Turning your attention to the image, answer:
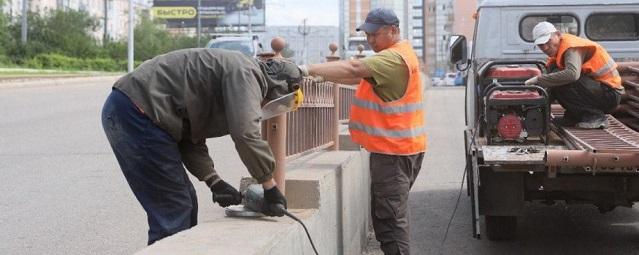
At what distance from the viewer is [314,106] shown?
643 cm

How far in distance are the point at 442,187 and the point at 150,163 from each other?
6.76 meters

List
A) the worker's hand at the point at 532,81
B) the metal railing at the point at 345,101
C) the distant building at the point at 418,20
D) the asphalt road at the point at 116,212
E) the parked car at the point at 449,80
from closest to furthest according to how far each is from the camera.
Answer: the worker's hand at the point at 532,81 < the asphalt road at the point at 116,212 < the metal railing at the point at 345,101 < the distant building at the point at 418,20 < the parked car at the point at 449,80

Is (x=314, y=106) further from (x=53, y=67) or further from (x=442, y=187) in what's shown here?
(x=53, y=67)

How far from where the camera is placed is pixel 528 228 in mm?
8062

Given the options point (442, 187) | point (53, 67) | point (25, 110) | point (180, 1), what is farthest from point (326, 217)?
point (180, 1)

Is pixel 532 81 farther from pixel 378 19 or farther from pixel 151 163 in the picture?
pixel 151 163

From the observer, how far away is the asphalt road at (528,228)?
717cm

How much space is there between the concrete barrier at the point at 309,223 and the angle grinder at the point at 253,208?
4cm

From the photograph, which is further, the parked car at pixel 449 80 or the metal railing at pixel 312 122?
the parked car at pixel 449 80

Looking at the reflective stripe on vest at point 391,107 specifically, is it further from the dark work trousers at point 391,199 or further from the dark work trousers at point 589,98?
the dark work trousers at point 589,98

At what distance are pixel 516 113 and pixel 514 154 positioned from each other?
1.67ft

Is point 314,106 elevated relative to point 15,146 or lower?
elevated

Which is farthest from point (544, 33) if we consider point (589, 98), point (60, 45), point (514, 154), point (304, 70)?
point (60, 45)

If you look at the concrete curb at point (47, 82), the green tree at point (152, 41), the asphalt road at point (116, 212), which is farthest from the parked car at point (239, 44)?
the green tree at point (152, 41)
